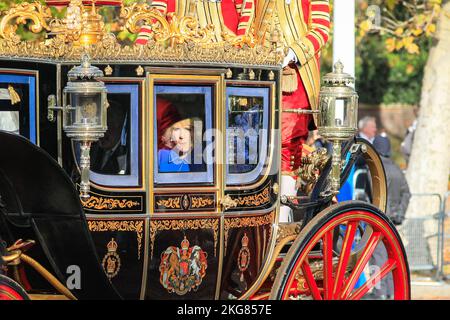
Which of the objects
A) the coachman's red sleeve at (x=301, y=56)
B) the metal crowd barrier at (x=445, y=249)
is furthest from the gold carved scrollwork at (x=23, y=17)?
the metal crowd barrier at (x=445, y=249)

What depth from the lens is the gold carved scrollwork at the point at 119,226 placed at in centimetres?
587

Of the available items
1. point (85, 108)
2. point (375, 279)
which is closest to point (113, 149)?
point (85, 108)

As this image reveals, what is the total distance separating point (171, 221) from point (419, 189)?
776 centimetres

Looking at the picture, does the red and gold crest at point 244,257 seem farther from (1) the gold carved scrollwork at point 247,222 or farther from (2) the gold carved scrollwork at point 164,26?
(2) the gold carved scrollwork at point 164,26

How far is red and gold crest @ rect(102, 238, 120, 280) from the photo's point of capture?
590 centimetres

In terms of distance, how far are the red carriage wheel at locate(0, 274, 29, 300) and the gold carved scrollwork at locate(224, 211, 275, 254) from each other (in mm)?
1241

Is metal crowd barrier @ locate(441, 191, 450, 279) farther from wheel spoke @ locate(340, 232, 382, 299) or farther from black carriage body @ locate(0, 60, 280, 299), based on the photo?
black carriage body @ locate(0, 60, 280, 299)

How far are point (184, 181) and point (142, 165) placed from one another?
0.91 feet

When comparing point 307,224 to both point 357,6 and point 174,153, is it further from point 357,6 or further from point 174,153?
point 357,6

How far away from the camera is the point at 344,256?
682 centimetres

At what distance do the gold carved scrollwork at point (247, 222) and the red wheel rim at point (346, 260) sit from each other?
10.7 inches

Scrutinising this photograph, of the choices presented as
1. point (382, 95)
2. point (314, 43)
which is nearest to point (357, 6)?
point (382, 95)

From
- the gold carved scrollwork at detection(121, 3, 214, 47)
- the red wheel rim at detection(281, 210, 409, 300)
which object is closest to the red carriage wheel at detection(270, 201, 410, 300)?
the red wheel rim at detection(281, 210, 409, 300)

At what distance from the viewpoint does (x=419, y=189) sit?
13.4 metres
